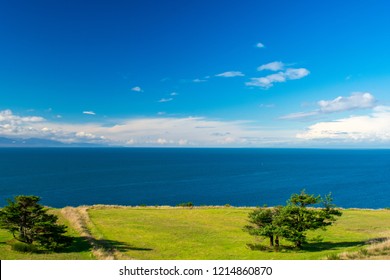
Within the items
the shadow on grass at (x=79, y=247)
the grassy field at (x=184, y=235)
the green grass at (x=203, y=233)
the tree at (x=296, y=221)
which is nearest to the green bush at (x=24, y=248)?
the grassy field at (x=184, y=235)

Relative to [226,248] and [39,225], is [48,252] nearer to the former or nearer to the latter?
[39,225]

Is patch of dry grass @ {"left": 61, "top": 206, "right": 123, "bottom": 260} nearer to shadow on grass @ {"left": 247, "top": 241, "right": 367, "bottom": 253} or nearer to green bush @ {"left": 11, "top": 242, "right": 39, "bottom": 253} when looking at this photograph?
green bush @ {"left": 11, "top": 242, "right": 39, "bottom": 253}

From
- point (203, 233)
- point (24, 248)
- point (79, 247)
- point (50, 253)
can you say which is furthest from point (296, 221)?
point (24, 248)

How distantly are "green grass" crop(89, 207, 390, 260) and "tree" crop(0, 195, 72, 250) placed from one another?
23.4ft

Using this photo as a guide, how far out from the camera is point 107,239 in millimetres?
38969

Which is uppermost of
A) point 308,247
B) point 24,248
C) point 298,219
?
A: point 298,219

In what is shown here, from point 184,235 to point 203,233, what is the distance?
3.05m

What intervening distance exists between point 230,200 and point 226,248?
86.4m

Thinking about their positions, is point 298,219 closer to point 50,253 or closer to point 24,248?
point 50,253

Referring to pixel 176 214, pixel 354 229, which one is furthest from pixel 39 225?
pixel 354 229

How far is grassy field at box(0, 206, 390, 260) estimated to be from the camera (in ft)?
95.7

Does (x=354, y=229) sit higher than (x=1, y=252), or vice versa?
(x=1, y=252)

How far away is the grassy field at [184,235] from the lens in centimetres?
2916

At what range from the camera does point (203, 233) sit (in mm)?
42938
